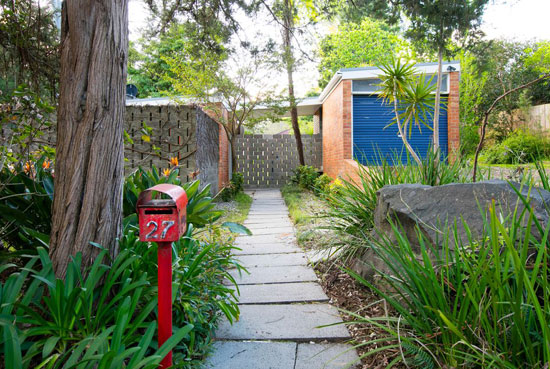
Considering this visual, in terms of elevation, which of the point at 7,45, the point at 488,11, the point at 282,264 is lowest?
the point at 282,264

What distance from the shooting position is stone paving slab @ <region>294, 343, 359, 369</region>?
1.98 metres

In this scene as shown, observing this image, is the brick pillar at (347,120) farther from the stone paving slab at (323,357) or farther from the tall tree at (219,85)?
the stone paving slab at (323,357)

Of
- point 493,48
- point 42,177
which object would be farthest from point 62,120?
point 493,48

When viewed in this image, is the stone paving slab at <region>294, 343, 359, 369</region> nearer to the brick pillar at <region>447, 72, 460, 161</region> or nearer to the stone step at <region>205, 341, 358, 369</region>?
the stone step at <region>205, 341, 358, 369</region>

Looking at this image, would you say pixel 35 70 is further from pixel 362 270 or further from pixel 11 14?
pixel 362 270

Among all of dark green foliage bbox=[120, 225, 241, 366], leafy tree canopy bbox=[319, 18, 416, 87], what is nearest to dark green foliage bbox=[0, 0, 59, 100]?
dark green foliage bbox=[120, 225, 241, 366]

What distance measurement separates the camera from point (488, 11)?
367 centimetres

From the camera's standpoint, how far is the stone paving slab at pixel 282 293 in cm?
294

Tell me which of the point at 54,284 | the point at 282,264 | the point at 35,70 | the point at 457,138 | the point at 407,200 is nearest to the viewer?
the point at 54,284

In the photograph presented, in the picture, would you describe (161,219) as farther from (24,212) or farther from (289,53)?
(289,53)

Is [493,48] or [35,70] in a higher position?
[493,48]

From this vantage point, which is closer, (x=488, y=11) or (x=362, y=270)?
(x=362, y=270)

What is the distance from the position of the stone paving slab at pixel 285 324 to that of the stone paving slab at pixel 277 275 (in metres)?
0.59

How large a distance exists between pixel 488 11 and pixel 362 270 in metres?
2.91
